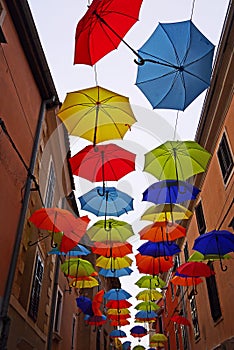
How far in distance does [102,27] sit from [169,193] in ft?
14.8

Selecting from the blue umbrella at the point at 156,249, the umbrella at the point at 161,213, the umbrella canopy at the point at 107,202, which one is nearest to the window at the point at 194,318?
the blue umbrella at the point at 156,249

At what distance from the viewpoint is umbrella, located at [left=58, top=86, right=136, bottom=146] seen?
645 centimetres

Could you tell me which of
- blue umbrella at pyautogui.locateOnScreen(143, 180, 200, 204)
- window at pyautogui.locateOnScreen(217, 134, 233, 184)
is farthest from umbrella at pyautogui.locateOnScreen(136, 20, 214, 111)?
window at pyautogui.locateOnScreen(217, 134, 233, 184)

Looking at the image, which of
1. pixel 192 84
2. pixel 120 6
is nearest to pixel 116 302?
pixel 192 84

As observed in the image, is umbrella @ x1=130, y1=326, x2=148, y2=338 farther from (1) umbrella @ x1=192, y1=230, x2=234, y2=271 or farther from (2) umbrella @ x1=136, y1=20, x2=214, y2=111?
(2) umbrella @ x1=136, y1=20, x2=214, y2=111

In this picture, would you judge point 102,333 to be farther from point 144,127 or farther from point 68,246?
point 144,127

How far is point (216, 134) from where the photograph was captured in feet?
35.7

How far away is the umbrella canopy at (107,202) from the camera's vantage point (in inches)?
356

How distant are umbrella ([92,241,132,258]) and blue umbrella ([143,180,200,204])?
212cm

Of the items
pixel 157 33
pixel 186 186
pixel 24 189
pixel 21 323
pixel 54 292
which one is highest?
pixel 157 33

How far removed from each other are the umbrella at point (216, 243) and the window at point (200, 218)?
15.2 feet

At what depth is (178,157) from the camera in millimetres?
7617

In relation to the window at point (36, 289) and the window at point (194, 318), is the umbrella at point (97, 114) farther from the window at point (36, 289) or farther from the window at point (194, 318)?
the window at point (194, 318)

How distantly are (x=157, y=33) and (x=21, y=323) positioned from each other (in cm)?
671
